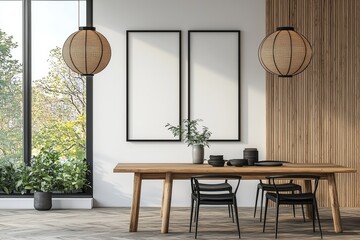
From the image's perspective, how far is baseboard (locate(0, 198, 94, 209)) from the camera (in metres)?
10.5

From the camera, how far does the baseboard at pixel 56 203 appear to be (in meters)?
10.5

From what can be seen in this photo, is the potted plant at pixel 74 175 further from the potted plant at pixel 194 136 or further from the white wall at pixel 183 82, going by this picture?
the potted plant at pixel 194 136

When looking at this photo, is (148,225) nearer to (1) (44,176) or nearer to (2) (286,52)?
(1) (44,176)

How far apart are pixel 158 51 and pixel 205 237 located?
11.2ft

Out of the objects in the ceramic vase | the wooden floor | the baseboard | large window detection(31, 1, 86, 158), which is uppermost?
large window detection(31, 1, 86, 158)

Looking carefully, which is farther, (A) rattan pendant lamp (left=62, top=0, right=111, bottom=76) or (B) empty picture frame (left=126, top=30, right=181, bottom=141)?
(B) empty picture frame (left=126, top=30, right=181, bottom=141)

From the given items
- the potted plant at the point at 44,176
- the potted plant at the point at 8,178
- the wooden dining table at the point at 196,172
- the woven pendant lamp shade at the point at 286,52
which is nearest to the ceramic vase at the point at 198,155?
the wooden dining table at the point at 196,172

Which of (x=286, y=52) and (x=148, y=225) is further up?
(x=286, y=52)

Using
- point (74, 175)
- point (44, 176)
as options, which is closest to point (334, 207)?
point (74, 175)

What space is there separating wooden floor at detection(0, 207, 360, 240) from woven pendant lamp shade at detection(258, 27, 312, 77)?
5.75 ft

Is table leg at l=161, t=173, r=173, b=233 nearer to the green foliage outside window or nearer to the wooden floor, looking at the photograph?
the wooden floor

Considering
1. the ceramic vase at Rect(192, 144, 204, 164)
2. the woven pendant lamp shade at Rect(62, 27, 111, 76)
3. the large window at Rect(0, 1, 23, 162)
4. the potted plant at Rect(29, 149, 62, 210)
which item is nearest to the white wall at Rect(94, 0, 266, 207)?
the potted plant at Rect(29, 149, 62, 210)

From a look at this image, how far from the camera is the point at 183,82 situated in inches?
420

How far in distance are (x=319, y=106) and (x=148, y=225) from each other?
10.3 feet
